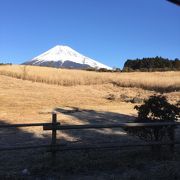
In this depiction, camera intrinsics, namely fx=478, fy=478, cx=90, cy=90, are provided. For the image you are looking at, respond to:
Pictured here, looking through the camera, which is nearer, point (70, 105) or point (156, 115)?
point (156, 115)

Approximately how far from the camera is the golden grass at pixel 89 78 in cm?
4306

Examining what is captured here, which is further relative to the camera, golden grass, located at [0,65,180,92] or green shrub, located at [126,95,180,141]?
golden grass, located at [0,65,180,92]

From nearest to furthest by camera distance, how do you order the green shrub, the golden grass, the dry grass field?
the dry grass field → the green shrub → the golden grass

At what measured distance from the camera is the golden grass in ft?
141

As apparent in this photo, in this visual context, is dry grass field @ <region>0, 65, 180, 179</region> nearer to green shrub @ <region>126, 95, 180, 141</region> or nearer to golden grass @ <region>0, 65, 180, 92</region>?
golden grass @ <region>0, 65, 180, 92</region>

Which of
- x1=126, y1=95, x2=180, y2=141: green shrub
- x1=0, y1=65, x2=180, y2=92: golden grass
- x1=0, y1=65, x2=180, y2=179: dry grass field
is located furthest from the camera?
x1=0, y1=65, x2=180, y2=92: golden grass

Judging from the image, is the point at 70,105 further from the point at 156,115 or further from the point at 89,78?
the point at 89,78

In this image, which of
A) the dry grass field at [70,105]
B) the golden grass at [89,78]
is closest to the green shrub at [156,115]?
the dry grass field at [70,105]

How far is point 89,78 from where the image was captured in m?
46.4

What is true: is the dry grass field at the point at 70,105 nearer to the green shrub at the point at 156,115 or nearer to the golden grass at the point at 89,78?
the golden grass at the point at 89,78

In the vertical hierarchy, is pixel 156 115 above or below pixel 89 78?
below

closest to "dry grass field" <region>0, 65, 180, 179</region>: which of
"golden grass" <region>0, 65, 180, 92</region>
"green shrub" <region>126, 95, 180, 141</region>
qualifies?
"golden grass" <region>0, 65, 180, 92</region>

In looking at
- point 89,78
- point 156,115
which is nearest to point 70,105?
point 156,115

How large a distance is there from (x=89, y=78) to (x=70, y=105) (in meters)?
19.0
